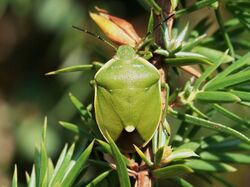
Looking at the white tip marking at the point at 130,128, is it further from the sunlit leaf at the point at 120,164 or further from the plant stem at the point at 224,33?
the plant stem at the point at 224,33

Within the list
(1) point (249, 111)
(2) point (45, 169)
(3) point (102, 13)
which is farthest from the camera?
(1) point (249, 111)

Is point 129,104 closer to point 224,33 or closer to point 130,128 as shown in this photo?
point 130,128

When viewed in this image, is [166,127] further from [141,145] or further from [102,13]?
[102,13]

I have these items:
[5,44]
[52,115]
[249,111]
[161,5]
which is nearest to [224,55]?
[161,5]

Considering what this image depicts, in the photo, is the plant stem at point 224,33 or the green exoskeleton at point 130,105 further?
the plant stem at point 224,33

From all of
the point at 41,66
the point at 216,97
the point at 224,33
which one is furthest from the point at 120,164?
the point at 41,66

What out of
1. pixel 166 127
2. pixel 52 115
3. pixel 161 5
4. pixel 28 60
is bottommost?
pixel 52 115

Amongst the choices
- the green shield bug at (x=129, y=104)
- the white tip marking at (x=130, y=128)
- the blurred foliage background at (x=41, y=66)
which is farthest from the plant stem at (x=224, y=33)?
the blurred foliage background at (x=41, y=66)
